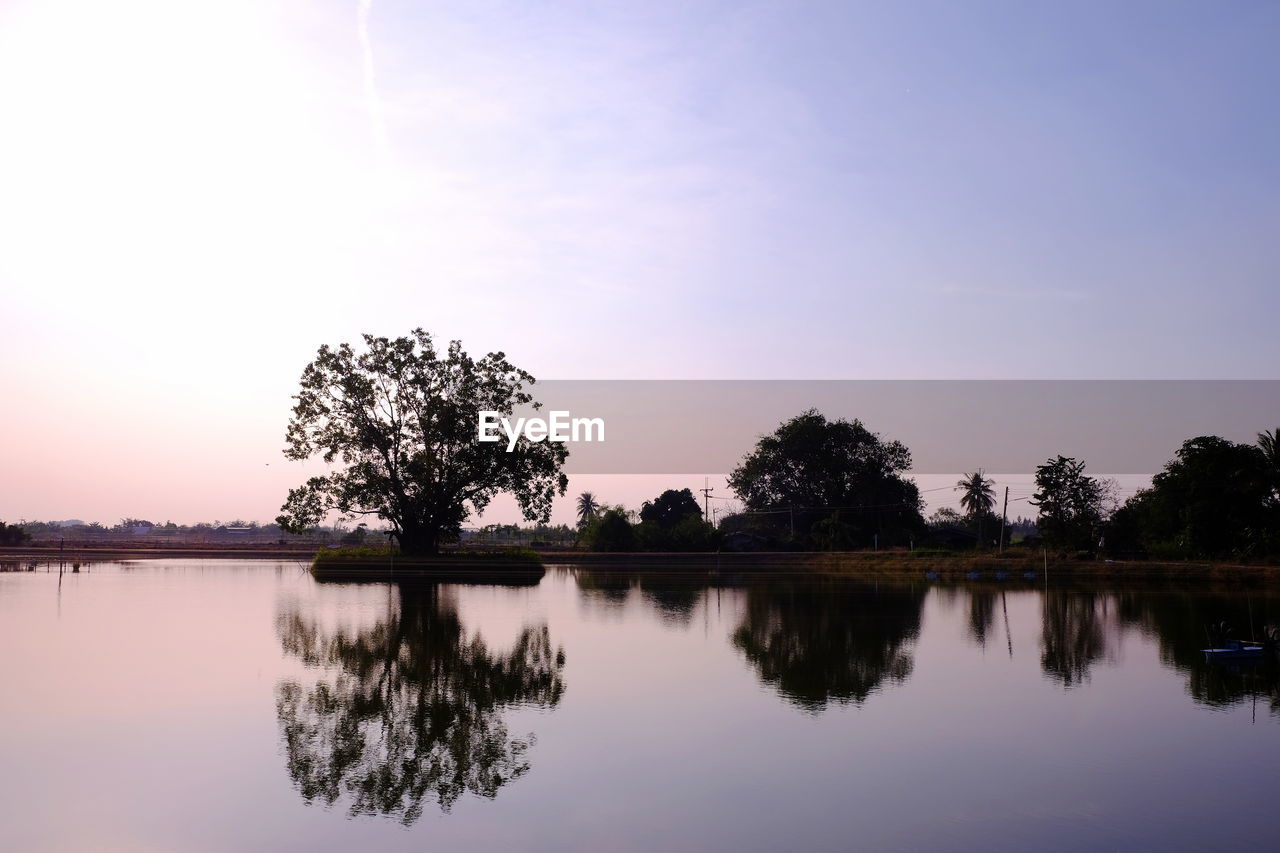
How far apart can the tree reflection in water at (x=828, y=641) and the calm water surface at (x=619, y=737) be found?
7.0 inches

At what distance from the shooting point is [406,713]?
52.9 feet

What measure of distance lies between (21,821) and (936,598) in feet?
129

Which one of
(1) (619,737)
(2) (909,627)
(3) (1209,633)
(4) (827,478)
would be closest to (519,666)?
(1) (619,737)

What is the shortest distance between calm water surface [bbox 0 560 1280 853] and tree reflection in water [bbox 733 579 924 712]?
0.18m

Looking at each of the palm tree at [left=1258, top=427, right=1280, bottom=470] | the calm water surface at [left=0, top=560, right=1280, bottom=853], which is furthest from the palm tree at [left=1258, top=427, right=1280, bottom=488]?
the calm water surface at [left=0, top=560, right=1280, bottom=853]

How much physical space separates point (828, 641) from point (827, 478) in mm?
67504

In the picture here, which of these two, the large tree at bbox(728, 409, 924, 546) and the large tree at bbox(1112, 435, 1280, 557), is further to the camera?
the large tree at bbox(728, 409, 924, 546)

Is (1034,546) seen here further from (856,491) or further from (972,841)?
(972,841)

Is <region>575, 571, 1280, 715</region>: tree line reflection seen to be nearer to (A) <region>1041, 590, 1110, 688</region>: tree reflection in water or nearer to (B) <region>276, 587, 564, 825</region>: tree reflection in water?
(A) <region>1041, 590, 1110, 688</region>: tree reflection in water

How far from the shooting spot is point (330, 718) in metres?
15.6

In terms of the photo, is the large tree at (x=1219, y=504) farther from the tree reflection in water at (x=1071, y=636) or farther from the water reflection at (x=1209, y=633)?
the tree reflection in water at (x=1071, y=636)

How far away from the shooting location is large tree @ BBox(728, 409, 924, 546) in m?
86.2

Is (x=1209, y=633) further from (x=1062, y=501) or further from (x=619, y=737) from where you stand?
(x=1062, y=501)

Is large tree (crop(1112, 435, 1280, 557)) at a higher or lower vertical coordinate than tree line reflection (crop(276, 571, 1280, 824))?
higher
